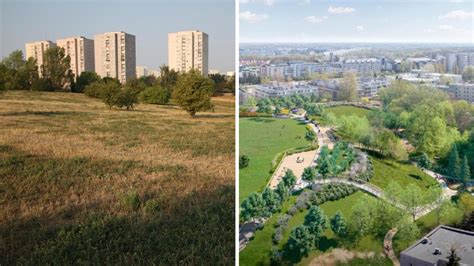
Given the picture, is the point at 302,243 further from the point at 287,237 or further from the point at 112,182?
the point at 112,182

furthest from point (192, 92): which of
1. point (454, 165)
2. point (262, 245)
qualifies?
point (454, 165)

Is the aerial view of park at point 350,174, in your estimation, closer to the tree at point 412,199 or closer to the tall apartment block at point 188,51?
the tree at point 412,199

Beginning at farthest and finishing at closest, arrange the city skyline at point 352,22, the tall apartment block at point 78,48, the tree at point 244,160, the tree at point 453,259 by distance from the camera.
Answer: the tree at point 244,160
the tall apartment block at point 78,48
the city skyline at point 352,22
the tree at point 453,259

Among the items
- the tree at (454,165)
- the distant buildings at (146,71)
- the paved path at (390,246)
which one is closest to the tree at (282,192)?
the paved path at (390,246)

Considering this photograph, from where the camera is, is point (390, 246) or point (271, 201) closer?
point (390, 246)

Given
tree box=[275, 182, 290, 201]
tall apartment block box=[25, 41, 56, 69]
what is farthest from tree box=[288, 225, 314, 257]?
tall apartment block box=[25, 41, 56, 69]

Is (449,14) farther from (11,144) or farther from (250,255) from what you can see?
(11,144)

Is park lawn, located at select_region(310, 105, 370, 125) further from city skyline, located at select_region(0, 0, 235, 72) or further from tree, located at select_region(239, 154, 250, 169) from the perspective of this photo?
city skyline, located at select_region(0, 0, 235, 72)
